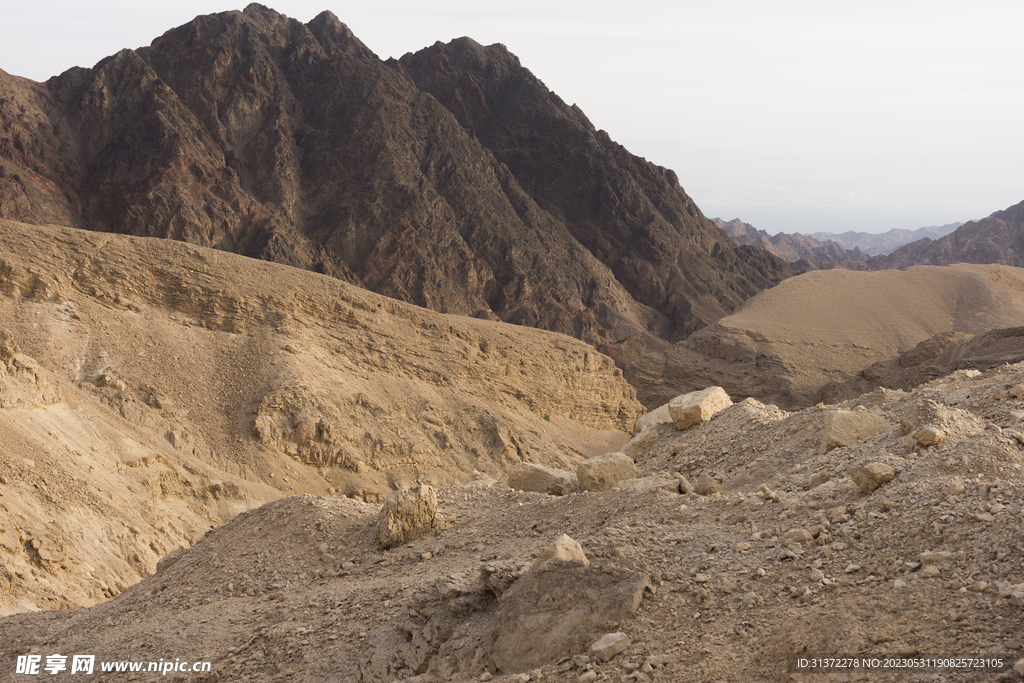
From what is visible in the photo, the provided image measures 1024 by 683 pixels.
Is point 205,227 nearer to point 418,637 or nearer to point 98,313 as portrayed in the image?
point 98,313

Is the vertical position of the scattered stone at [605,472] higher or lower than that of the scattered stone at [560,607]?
higher

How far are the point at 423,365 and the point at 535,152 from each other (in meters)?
45.2

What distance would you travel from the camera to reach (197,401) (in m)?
17.2

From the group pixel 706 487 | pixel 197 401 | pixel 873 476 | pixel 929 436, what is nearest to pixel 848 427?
pixel 929 436

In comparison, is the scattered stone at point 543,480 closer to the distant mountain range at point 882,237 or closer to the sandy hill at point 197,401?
the sandy hill at point 197,401

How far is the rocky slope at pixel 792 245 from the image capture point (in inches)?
4313

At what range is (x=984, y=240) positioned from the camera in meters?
79.2

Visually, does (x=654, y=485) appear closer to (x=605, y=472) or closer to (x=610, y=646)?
(x=605, y=472)

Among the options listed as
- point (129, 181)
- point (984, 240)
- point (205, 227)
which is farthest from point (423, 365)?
point (984, 240)

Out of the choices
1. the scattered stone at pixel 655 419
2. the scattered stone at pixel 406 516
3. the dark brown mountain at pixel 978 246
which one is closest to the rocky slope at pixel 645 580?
the scattered stone at pixel 406 516

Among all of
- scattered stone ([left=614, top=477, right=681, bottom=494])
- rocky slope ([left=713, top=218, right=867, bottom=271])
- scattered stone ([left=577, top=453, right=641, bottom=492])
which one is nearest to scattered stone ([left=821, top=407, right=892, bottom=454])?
scattered stone ([left=614, top=477, right=681, bottom=494])

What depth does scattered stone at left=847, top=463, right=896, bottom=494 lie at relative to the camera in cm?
519

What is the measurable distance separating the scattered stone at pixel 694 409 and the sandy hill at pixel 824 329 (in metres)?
21.8

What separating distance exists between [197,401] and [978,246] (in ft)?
277
